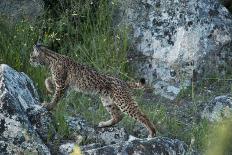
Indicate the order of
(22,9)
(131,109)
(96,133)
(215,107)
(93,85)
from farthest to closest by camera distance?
(22,9) < (215,107) < (93,85) < (131,109) < (96,133)

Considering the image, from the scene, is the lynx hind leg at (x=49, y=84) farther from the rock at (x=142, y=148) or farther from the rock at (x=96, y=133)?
the rock at (x=142, y=148)

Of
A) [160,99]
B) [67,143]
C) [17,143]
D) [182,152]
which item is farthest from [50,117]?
[160,99]

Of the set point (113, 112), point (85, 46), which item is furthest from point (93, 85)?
point (85, 46)

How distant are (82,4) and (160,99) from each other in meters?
2.23

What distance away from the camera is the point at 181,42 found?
10.1m

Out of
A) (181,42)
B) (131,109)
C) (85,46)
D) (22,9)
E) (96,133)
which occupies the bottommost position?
(96,133)

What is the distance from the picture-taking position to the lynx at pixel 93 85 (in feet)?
24.1

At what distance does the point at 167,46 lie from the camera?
10.2m

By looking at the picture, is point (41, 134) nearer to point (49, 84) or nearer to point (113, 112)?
point (113, 112)

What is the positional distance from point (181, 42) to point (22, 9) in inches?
Answer: 102

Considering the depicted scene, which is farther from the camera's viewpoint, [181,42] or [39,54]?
[181,42]

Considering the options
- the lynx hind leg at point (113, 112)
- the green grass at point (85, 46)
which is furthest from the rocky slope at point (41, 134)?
the green grass at point (85, 46)

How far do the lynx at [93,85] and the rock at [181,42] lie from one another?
7.73 ft

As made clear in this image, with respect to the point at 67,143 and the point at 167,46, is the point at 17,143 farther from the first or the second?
the point at 167,46
